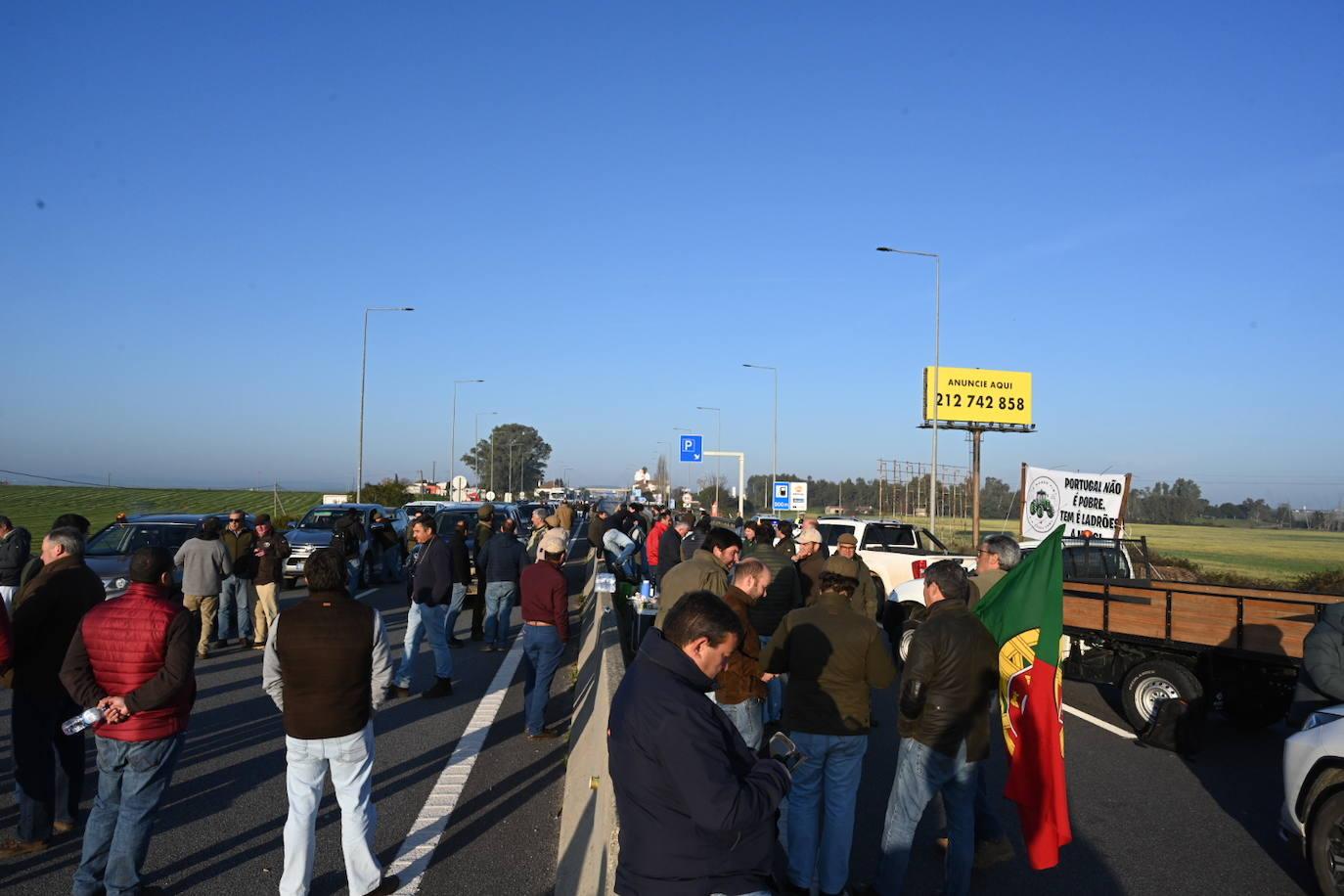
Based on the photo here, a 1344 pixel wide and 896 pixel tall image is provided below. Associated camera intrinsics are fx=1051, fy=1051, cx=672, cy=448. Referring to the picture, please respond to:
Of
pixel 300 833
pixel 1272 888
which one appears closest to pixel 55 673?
pixel 300 833

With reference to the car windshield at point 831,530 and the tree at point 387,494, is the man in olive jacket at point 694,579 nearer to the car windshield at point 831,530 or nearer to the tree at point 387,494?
the car windshield at point 831,530

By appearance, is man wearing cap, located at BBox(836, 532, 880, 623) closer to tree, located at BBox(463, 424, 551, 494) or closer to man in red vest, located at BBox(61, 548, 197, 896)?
man in red vest, located at BBox(61, 548, 197, 896)

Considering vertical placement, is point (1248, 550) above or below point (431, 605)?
below

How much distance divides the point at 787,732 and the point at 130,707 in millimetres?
3449

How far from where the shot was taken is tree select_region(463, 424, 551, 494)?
153125 millimetres

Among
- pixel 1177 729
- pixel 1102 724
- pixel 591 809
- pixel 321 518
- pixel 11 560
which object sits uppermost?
pixel 11 560

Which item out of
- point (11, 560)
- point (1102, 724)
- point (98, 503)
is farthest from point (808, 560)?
point (98, 503)

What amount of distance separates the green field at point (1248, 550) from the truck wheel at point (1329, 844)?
80.7 feet

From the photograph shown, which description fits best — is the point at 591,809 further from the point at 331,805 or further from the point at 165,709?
the point at 331,805

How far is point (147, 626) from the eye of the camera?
17.4ft

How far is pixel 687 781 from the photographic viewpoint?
3131 mm

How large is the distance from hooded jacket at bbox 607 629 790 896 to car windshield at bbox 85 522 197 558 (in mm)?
14681

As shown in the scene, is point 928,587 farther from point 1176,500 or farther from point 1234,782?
point 1176,500

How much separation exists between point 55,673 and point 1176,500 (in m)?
114
